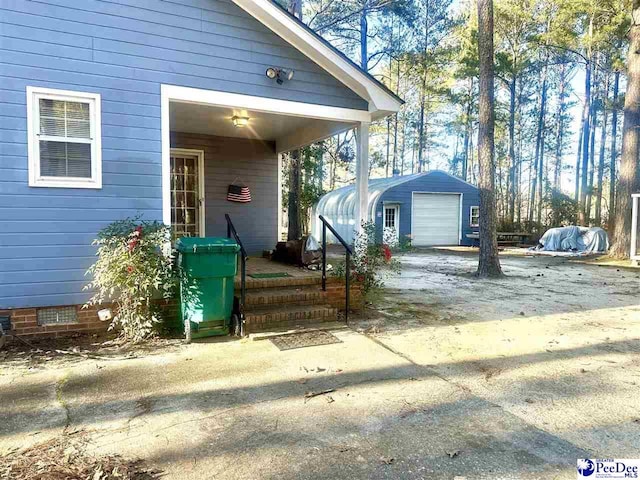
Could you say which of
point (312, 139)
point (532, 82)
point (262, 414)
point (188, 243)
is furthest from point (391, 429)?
point (532, 82)

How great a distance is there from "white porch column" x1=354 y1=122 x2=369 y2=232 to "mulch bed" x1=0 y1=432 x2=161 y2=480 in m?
4.62

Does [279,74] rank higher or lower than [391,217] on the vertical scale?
higher

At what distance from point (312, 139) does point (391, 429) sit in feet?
18.6

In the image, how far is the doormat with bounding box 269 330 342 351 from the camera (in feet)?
15.1

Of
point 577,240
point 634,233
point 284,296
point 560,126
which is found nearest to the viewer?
point 284,296

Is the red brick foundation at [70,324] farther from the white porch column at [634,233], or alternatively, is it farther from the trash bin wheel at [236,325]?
the white porch column at [634,233]

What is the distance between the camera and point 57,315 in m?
4.81

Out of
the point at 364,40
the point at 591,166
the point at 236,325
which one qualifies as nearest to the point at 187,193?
the point at 236,325

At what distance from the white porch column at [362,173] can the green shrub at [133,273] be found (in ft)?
9.42

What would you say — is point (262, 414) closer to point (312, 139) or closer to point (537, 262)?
point (312, 139)

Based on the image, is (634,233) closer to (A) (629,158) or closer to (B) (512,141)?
(A) (629,158)

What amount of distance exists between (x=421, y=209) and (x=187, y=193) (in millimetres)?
14943

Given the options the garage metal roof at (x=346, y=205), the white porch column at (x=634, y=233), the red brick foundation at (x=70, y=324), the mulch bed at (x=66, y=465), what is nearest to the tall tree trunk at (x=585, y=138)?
the garage metal roof at (x=346, y=205)

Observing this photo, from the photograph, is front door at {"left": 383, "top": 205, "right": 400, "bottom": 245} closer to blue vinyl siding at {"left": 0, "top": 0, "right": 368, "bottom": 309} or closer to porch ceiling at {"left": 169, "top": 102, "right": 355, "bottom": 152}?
porch ceiling at {"left": 169, "top": 102, "right": 355, "bottom": 152}
